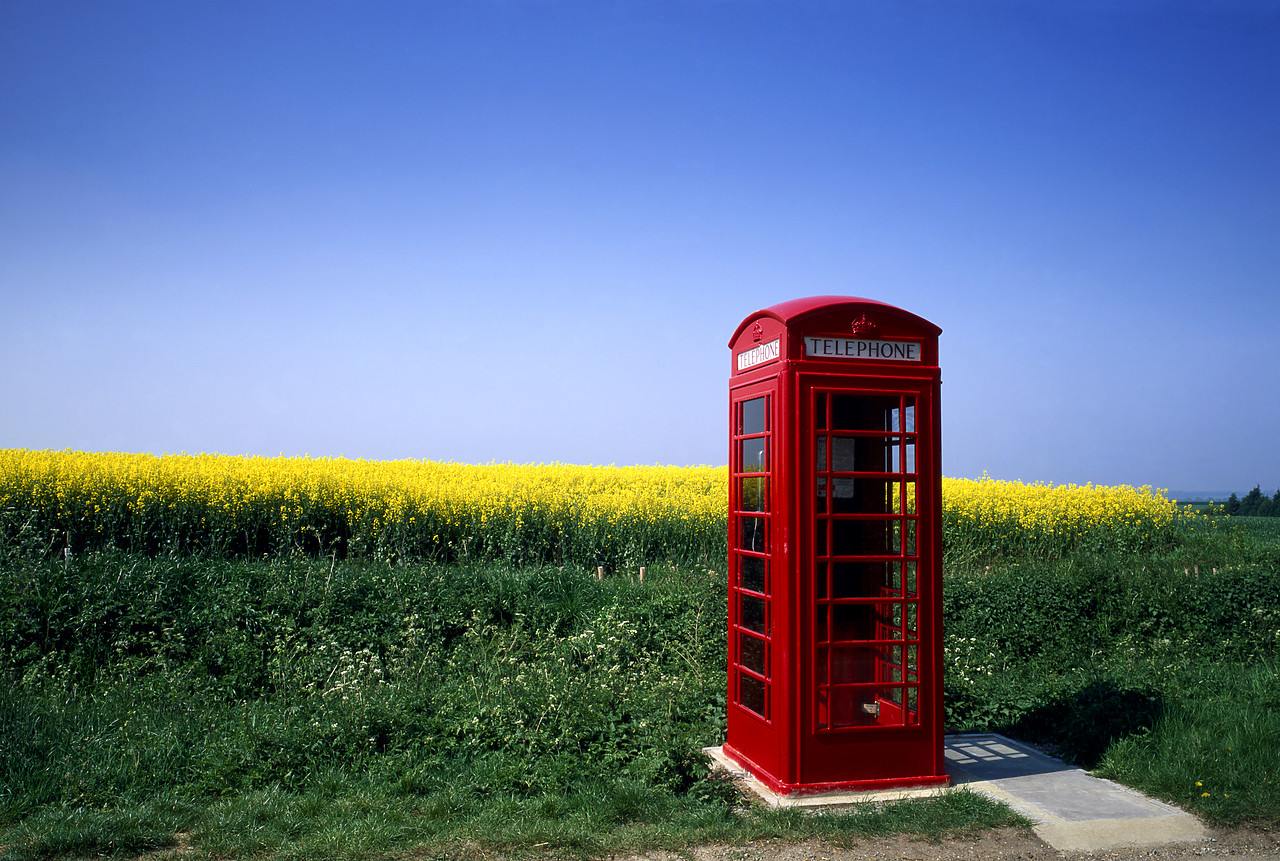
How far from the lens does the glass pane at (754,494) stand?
591 cm

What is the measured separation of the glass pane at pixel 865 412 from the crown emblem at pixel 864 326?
1.43 feet

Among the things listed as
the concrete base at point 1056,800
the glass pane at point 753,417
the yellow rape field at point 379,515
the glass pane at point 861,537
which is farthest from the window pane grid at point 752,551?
the yellow rape field at point 379,515

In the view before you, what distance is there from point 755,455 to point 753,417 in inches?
10.6

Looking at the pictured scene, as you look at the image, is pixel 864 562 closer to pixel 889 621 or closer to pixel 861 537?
pixel 861 537

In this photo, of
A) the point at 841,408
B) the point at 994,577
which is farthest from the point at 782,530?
the point at 994,577

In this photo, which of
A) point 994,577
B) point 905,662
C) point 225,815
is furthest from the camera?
point 994,577

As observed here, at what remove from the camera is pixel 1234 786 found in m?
5.88

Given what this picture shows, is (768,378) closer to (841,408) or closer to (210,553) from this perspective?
(841,408)

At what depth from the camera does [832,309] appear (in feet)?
18.7

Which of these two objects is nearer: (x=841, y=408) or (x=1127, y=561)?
(x=841, y=408)

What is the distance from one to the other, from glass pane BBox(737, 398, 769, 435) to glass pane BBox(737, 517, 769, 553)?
624 mm

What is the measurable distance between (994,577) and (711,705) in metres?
6.15

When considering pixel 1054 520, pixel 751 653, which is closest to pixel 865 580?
pixel 751 653

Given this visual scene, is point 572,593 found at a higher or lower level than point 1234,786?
higher
